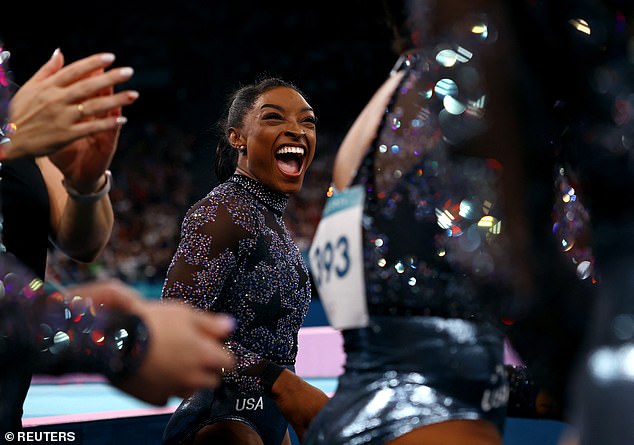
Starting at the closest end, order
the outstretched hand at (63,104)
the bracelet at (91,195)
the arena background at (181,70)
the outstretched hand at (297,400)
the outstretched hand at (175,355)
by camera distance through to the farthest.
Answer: the outstretched hand at (175,355) → the outstretched hand at (63,104) → the bracelet at (91,195) → the outstretched hand at (297,400) → the arena background at (181,70)

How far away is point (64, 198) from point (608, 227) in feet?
4.17

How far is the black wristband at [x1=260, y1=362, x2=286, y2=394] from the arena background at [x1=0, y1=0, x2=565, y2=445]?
8493mm

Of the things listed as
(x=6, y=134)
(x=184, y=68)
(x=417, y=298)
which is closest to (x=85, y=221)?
(x=6, y=134)

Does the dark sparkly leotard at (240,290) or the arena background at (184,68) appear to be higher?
the arena background at (184,68)

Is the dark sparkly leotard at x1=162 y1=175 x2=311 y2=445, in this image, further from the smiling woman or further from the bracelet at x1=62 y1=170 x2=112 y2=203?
the bracelet at x1=62 y1=170 x2=112 y2=203

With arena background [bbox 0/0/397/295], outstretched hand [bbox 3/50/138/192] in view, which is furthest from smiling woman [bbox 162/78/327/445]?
arena background [bbox 0/0/397/295]

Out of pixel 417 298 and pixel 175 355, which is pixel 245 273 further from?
pixel 175 355

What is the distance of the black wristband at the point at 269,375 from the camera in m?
1.96

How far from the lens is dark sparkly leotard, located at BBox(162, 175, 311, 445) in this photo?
2.12 meters

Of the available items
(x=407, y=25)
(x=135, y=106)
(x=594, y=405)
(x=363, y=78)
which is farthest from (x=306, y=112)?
(x=135, y=106)

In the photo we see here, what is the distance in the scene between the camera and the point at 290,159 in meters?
2.50

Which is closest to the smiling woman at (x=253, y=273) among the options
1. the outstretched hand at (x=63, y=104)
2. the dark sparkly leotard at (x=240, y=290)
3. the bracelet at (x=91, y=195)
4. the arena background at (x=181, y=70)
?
the dark sparkly leotard at (x=240, y=290)

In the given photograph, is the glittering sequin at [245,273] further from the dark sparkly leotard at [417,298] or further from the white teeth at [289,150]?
the dark sparkly leotard at [417,298]

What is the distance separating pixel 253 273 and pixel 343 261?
0.90 metres
